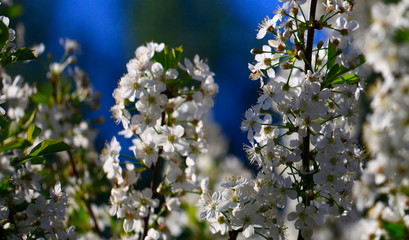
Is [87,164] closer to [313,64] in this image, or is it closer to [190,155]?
[190,155]

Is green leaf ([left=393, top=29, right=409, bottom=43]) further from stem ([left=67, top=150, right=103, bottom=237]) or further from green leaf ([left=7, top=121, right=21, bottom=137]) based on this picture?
stem ([left=67, top=150, right=103, bottom=237])

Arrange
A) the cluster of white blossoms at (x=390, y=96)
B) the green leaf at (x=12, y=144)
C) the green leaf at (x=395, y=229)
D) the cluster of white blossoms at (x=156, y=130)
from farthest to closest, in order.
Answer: the cluster of white blossoms at (x=156, y=130) → the green leaf at (x=12, y=144) → the green leaf at (x=395, y=229) → the cluster of white blossoms at (x=390, y=96)

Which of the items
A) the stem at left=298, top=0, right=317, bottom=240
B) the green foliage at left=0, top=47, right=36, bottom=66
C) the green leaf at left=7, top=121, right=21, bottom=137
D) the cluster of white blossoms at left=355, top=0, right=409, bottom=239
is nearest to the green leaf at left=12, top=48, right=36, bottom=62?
the green foliage at left=0, top=47, right=36, bottom=66

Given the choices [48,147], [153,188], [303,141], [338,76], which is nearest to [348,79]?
[338,76]

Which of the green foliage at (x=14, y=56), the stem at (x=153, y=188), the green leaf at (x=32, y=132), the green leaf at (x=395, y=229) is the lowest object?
the green leaf at (x=32, y=132)

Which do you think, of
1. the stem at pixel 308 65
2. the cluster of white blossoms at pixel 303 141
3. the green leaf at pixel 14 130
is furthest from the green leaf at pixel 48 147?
the stem at pixel 308 65

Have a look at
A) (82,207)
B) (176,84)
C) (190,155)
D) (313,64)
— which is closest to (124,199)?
(190,155)

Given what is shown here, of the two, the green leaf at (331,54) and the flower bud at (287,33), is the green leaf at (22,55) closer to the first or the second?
the flower bud at (287,33)

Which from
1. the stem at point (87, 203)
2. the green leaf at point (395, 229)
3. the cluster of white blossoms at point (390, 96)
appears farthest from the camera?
the stem at point (87, 203)
